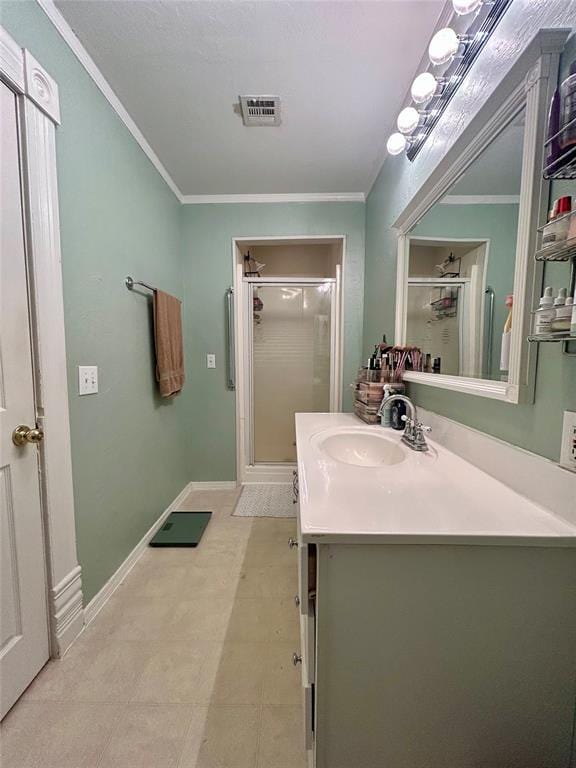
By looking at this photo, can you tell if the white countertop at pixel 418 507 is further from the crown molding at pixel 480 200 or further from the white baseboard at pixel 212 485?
the white baseboard at pixel 212 485

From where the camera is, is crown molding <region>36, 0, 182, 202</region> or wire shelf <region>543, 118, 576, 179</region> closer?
wire shelf <region>543, 118, 576, 179</region>

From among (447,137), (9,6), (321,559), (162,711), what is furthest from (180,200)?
(162,711)

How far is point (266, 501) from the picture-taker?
2.23 m

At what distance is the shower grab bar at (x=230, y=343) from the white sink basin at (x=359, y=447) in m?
1.32

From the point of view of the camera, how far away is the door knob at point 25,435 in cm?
92

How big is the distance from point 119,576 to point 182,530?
1.46ft

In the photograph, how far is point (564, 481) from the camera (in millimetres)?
604

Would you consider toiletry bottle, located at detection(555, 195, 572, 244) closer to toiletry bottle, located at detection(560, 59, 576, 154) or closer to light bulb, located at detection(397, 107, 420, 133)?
toiletry bottle, located at detection(560, 59, 576, 154)

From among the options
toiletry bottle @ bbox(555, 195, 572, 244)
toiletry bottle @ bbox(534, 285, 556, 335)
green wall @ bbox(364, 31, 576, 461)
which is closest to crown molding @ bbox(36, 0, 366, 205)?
green wall @ bbox(364, 31, 576, 461)

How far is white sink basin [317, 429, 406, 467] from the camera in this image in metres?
1.18

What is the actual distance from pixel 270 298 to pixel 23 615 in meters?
2.36

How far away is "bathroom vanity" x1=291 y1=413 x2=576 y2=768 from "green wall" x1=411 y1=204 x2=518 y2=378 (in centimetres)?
50

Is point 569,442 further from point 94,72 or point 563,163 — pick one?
point 94,72

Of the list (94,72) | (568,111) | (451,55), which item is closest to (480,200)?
(568,111)
